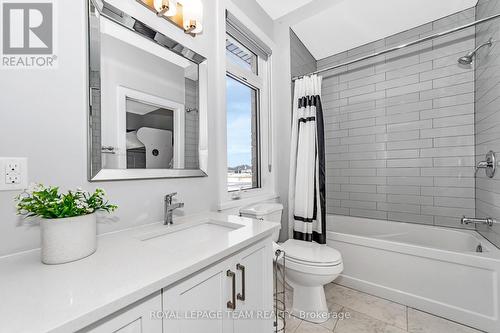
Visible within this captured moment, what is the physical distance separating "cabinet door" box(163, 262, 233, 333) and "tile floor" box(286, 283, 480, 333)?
37.4 inches

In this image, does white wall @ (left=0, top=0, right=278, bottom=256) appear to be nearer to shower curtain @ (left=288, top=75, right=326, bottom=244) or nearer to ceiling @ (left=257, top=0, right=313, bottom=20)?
shower curtain @ (left=288, top=75, right=326, bottom=244)

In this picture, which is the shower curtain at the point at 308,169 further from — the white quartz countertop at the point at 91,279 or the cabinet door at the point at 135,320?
the cabinet door at the point at 135,320

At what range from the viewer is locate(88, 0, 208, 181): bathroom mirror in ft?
3.27

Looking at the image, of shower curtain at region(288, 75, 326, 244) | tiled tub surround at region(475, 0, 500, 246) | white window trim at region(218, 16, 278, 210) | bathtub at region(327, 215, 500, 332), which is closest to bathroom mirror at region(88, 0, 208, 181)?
white window trim at region(218, 16, 278, 210)

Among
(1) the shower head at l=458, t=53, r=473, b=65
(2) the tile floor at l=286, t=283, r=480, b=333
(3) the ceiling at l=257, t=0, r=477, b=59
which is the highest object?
(3) the ceiling at l=257, t=0, r=477, b=59

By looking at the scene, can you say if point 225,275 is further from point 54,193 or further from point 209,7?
point 209,7

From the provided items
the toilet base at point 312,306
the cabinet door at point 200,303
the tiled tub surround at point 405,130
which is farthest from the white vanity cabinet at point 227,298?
the tiled tub surround at point 405,130

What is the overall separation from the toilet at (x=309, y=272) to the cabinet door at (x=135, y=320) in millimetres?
1072

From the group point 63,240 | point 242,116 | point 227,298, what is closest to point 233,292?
point 227,298

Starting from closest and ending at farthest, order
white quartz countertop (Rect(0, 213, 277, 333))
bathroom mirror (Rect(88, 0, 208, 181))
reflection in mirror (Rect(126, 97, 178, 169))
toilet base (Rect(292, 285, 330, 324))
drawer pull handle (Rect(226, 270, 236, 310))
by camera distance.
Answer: white quartz countertop (Rect(0, 213, 277, 333)) < drawer pull handle (Rect(226, 270, 236, 310)) < bathroom mirror (Rect(88, 0, 208, 181)) < reflection in mirror (Rect(126, 97, 178, 169)) < toilet base (Rect(292, 285, 330, 324))

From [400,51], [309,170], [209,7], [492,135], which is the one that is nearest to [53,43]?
[209,7]

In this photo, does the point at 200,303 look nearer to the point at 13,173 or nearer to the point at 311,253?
the point at 13,173

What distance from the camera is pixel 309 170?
2.07m

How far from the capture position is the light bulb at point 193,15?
1364 mm
